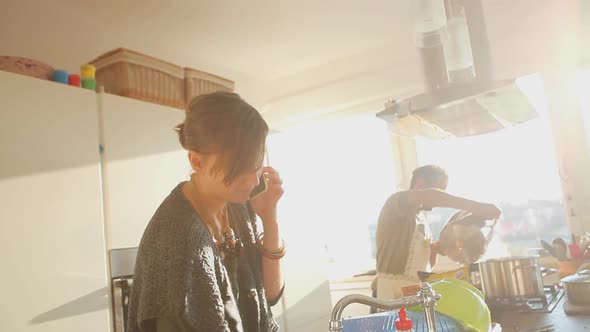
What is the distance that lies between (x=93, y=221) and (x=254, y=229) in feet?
2.91

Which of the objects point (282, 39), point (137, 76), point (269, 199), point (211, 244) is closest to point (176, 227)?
point (211, 244)

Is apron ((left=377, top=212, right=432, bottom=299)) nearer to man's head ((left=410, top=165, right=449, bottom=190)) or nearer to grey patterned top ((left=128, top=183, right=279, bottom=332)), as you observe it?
man's head ((left=410, top=165, right=449, bottom=190))

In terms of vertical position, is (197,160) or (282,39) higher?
(282,39)

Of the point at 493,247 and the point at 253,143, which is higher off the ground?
the point at 253,143

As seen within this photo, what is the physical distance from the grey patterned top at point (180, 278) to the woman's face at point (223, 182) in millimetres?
49

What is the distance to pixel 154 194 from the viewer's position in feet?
6.36

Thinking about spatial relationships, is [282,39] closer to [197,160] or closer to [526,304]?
[526,304]

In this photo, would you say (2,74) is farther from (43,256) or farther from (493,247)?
(493,247)

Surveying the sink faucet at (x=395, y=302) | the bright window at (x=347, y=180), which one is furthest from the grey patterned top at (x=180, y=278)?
the bright window at (x=347, y=180)

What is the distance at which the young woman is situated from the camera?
728 mm

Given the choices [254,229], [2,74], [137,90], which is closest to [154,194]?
[137,90]

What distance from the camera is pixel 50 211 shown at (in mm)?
1570

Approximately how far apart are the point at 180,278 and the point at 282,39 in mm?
2254

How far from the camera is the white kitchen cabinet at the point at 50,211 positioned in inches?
57.5
